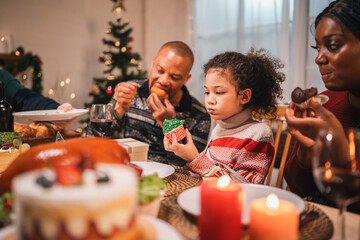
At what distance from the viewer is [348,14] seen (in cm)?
96

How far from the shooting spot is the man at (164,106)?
185cm

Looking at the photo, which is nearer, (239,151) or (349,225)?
(349,225)

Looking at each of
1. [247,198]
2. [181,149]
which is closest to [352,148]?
[247,198]

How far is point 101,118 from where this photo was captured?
121 cm

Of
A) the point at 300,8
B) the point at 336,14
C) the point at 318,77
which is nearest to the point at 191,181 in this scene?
the point at 336,14

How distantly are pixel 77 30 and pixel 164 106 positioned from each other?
311cm

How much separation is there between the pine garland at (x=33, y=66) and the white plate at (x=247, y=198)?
3.39 meters

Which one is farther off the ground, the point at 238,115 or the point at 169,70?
the point at 169,70

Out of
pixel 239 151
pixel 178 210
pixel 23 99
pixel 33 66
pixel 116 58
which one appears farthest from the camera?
pixel 116 58

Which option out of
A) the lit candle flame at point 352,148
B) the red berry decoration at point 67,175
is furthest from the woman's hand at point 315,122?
the red berry decoration at point 67,175

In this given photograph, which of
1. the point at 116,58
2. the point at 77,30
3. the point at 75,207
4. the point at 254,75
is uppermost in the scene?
the point at 77,30

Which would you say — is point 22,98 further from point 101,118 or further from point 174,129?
point 174,129

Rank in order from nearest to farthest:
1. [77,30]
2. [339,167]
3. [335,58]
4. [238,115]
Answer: [339,167], [335,58], [238,115], [77,30]

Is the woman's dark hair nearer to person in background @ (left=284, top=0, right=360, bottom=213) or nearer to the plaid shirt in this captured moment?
person in background @ (left=284, top=0, right=360, bottom=213)
